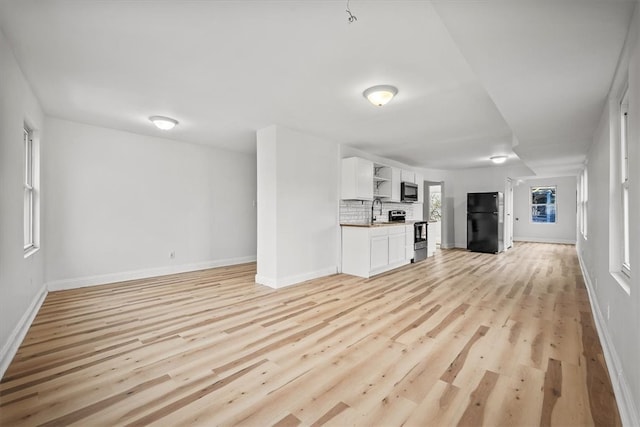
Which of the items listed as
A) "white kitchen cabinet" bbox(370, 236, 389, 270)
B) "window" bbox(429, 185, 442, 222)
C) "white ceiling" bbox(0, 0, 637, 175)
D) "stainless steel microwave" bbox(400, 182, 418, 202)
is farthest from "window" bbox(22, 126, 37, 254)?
"window" bbox(429, 185, 442, 222)

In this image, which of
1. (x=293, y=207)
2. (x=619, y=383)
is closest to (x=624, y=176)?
(x=619, y=383)

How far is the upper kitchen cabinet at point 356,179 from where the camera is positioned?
18.0 feet

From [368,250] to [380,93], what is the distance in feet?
9.22

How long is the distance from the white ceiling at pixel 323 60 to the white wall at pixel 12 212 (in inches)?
9.3

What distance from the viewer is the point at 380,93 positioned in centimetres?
308

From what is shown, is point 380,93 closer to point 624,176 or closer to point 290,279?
point 624,176

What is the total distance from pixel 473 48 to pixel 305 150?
330 centimetres

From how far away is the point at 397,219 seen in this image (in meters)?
7.03

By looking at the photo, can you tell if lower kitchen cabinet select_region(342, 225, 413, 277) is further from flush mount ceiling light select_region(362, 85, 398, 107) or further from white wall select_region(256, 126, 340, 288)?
flush mount ceiling light select_region(362, 85, 398, 107)

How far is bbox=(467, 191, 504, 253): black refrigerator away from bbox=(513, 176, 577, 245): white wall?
3.56 metres

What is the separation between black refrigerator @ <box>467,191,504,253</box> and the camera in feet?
26.3

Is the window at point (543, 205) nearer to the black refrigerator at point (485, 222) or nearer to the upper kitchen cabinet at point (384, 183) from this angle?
the black refrigerator at point (485, 222)

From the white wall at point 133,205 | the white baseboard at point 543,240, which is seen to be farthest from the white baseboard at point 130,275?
the white baseboard at point 543,240

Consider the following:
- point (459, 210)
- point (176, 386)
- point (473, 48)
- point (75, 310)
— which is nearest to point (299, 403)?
point (176, 386)
